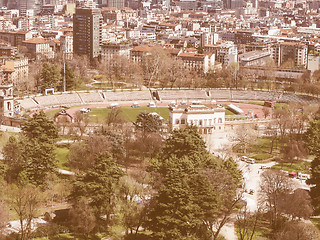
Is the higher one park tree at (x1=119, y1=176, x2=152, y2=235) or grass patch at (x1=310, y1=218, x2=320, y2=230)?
park tree at (x1=119, y1=176, x2=152, y2=235)

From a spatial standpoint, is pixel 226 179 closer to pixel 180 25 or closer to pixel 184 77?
pixel 184 77

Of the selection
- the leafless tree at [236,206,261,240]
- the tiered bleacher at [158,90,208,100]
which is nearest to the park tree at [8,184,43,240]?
the leafless tree at [236,206,261,240]

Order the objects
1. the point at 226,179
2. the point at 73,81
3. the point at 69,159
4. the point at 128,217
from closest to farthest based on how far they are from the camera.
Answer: the point at 128,217 < the point at 226,179 < the point at 69,159 < the point at 73,81

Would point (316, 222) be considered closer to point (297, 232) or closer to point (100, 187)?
point (297, 232)

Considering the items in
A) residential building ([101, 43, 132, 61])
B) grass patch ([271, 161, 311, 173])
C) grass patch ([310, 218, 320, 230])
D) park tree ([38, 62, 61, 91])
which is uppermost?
residential building ([101, 43, 132, 61])

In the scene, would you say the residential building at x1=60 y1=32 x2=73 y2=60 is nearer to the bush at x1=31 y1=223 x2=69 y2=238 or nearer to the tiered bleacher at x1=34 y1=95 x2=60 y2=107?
the tiered bleacher at x1=34 y1=95 x2=60 y2=107

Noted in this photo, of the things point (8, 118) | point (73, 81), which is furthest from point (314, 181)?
point (73, 81)

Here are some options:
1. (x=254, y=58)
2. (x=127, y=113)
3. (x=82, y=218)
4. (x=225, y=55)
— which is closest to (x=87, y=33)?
(x=225, y=55)
